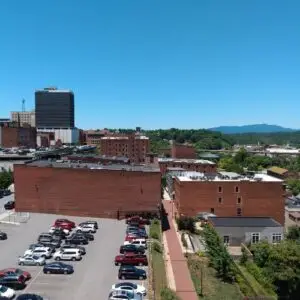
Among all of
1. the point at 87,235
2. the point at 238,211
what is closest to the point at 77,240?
the point at 87,235

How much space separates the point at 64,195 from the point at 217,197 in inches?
779

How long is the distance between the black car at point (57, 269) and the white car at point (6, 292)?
485 centimetres

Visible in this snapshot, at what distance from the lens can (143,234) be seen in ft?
145

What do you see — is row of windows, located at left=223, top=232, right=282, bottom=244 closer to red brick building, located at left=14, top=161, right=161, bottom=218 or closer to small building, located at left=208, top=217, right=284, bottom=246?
A: small building, located at left=208, top=217, right=284, bottom=246

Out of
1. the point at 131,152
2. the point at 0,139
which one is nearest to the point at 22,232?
the point at 131,152

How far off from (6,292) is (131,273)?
8.75 meters

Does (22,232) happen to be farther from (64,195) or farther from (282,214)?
(282,214)

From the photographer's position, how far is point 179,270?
35.9 meters

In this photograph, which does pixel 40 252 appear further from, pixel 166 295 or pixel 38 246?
pixel 166 295

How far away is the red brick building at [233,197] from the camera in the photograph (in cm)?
5794

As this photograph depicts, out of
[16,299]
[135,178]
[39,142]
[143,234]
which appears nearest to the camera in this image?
[16,299]

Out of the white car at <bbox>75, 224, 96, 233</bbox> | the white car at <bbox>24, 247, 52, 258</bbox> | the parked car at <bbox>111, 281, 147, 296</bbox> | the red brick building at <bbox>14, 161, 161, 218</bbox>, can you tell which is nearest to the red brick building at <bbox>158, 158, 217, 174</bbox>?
the red brick building at <bbox>14, 161, 161, 218</bbox>

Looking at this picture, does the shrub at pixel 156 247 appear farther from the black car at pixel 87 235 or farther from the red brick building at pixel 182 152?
the red brick building at pixel 182 152

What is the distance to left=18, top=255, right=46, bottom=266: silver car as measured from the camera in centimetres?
3400
